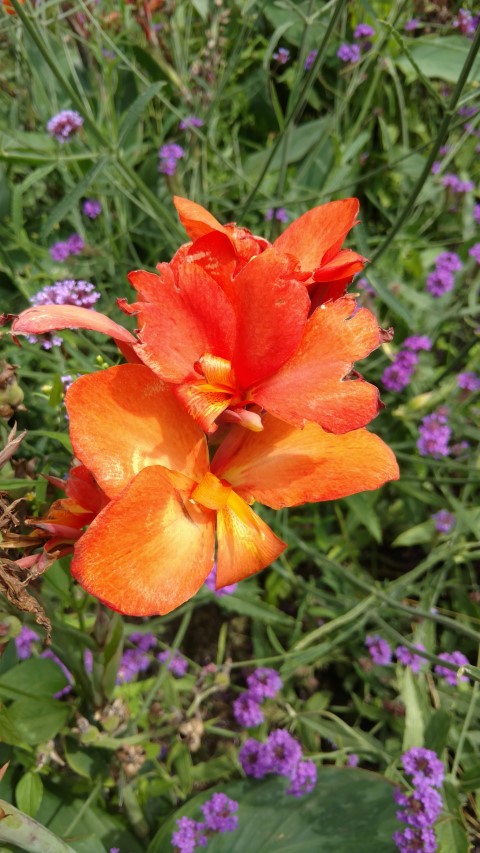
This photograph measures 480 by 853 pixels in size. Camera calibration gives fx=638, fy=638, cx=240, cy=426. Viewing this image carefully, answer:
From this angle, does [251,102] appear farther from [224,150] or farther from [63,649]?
[63,649]

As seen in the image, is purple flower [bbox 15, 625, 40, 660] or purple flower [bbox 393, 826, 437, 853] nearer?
purple flower [bbox 393, 826, 437, 853]

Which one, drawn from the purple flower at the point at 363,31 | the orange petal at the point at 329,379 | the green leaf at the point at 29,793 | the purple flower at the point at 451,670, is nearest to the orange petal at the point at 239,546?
the orange petal at the point at 329,379

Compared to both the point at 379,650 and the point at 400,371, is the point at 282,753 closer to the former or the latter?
the point at 379,650

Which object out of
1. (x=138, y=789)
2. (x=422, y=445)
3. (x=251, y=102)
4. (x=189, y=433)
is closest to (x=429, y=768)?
(x=138, y=789)

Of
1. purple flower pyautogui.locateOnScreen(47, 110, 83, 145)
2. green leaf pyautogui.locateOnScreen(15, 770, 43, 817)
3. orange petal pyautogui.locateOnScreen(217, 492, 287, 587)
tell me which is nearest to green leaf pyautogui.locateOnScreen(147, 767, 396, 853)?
green leaf pyautogui.locateOnScreen(15, 770, 43, 817)

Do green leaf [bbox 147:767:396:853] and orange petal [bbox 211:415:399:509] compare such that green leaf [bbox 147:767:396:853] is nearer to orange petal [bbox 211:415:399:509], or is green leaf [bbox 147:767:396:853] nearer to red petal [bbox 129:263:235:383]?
orange petal [bbox 211:415:399:509]

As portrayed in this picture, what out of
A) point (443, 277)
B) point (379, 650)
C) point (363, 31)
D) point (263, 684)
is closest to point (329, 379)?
point (263, 684)
